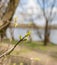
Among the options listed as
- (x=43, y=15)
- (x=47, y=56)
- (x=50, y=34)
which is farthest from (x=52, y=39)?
(x=47, y=56)

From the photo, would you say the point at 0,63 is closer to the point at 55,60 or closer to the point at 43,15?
the point at 55,60

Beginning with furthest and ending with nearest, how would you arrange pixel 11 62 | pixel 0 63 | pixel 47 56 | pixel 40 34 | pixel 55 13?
pixel 40 34, pixel 55 13, pixel 47 56, pixel 11 62, pixel 0 63

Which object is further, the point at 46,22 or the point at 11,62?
the point at 46,22

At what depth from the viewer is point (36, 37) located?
17.4 meters

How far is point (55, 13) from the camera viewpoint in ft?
51.8

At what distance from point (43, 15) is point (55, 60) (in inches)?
270

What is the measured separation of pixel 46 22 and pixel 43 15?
1.47 feet

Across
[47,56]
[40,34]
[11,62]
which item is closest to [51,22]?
[40,34]

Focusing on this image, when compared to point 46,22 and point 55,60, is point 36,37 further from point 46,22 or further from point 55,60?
point 55,60

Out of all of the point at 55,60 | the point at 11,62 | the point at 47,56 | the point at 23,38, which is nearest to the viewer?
the point at 23,38

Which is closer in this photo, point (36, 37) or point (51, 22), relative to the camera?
point (51, 22)

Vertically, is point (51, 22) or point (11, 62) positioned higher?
point (11, 62)

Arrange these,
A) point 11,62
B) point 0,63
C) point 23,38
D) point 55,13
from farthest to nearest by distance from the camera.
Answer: point 55,13
point 11,62
point 0,63
point 23,38

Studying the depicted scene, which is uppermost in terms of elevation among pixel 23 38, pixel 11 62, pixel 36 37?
pixel 23 38
